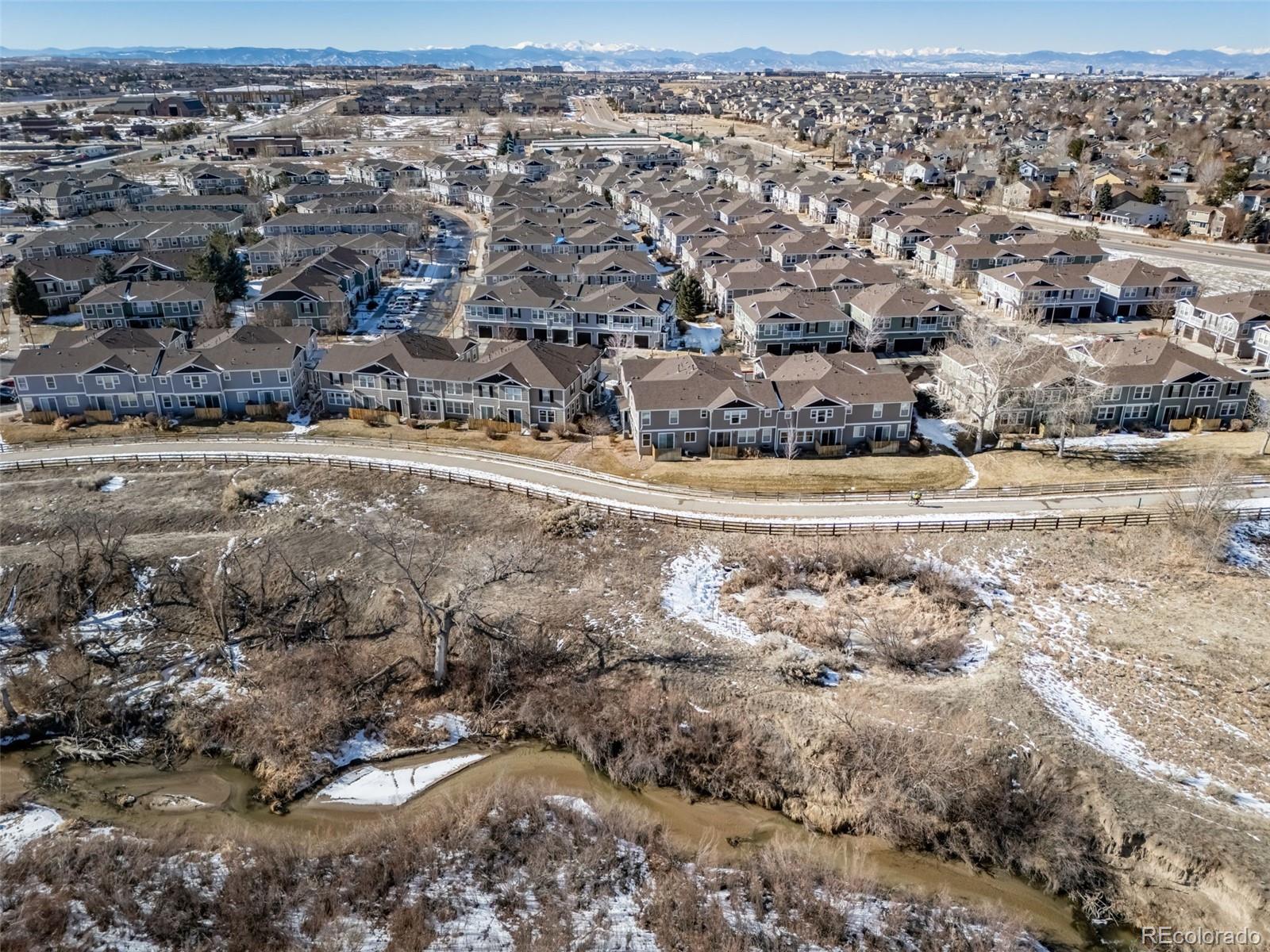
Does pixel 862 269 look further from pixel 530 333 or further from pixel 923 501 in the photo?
pixel 923 501

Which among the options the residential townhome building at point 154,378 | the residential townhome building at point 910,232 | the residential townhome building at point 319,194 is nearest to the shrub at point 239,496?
the residential townhome building at point 154,378

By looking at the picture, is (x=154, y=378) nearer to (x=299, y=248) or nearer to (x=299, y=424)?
(x=299, y=424)

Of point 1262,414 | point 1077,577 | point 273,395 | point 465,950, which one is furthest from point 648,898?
Result: point 1262,414

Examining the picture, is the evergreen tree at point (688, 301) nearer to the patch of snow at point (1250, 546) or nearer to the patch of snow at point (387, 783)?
the patch of snow at point (1250, 546)

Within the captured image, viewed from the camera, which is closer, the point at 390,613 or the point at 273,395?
the point at 390,613

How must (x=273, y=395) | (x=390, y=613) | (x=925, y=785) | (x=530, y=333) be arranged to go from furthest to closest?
(x=530, y=333) → (x=273, y=395) → (x=390, y=613) → (x=925, y=785)

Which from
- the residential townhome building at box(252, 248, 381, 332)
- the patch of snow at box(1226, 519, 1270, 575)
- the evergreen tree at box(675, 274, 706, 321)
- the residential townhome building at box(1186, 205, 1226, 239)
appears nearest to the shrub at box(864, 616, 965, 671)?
the patch of snow at box(1226, 519, 1270, 575)
